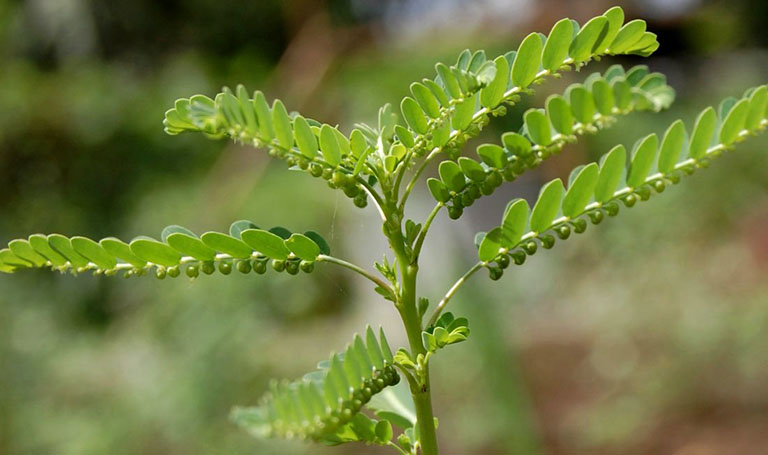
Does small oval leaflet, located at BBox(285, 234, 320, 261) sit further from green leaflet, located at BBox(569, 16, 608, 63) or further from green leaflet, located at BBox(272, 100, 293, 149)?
green leaflet, located at BBox(569, 16, 608, 63)

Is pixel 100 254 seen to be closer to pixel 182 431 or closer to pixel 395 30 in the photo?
pixel 182 431

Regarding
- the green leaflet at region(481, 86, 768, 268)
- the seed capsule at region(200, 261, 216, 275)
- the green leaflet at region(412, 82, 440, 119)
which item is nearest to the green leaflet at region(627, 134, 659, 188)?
the green leaflet at region(481, 86, 768, 268)

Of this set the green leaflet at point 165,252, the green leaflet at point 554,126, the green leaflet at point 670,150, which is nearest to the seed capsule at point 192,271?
the green leaflet at point 165,252

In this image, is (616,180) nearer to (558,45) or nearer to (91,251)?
(558,45)

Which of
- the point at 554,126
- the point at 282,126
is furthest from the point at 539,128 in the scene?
the point at 282,126

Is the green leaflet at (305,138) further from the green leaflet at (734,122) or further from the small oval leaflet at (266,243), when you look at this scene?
the green leaflet at (734,122)

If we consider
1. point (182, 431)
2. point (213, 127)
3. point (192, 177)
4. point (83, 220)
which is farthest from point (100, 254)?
point (83, 220)

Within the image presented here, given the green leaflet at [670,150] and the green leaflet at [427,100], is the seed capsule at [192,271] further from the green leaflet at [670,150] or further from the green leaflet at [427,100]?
the green leaflet at [670,150]

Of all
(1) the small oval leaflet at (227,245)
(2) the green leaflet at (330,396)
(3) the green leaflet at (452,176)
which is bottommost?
(2) the green leaflet at (330,396)

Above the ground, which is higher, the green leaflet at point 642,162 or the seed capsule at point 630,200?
the green leaflet at point 642,162
